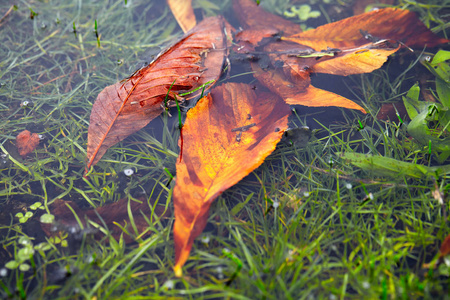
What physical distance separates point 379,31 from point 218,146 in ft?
5.35

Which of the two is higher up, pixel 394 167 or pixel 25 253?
pixel 25 253

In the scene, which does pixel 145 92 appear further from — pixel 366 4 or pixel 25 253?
pixel 366 4

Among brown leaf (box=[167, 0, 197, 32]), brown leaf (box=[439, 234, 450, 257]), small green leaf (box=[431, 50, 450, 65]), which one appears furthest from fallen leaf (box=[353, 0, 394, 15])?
brown leaf (box=[439, 234, 450, 257])

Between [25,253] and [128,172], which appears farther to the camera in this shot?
[128,172]

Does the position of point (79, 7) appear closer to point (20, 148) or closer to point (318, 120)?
point (20, 148)

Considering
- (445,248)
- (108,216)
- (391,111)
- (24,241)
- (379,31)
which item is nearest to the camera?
(445,248)

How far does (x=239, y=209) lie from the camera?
1.79m

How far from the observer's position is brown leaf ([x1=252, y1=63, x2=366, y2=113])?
6.63 feet

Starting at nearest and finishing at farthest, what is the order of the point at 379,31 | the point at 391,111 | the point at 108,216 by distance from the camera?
the point at 108,216
the point at 391,111
the point at 379,31

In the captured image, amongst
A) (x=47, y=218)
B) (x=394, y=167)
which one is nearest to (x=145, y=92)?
(x=47, y=218)

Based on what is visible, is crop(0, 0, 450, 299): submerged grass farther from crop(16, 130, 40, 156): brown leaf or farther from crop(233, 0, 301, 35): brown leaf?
crop(233, 0, 301, 35): brown leaf

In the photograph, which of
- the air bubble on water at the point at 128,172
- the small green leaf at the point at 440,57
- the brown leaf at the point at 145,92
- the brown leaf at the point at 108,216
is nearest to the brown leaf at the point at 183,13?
the brown leaf at the point at 145,92

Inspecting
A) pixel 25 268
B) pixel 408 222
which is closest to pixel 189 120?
pixel 25 268

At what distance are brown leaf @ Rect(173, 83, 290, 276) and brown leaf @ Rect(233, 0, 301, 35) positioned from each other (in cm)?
84
